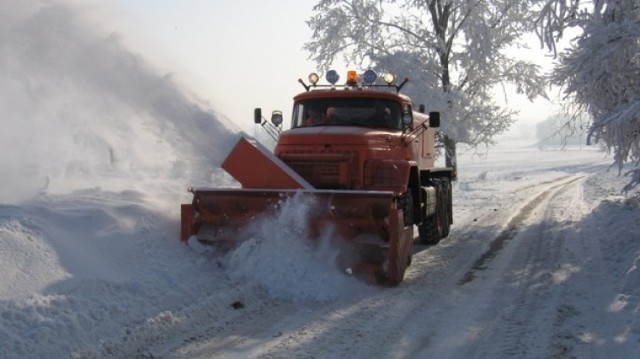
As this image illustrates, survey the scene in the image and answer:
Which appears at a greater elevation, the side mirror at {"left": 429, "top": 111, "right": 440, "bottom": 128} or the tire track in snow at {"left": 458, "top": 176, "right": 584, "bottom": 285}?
the side mirror at {"left": 429, "top": 111, "right": 440, "bottom": 128}

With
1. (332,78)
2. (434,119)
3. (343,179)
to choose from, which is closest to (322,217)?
(343,179)

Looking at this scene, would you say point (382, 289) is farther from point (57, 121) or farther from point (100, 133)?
point (57, 121)

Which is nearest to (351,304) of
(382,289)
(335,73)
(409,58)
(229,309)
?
(382,289)

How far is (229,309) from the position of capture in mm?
6105

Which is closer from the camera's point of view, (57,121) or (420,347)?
(420,347)

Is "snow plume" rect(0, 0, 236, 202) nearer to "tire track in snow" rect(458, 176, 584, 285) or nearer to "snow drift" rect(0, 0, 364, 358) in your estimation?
"snow drift" rect(0, 0, 364, 358)

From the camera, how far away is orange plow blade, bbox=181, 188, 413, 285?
709 cm

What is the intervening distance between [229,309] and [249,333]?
74 cm

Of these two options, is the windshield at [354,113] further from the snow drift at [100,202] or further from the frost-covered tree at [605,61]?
the frost-covered tree at [605,61]

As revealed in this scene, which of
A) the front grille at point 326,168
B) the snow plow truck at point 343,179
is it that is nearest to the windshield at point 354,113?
the snow plow truck at point 343,179

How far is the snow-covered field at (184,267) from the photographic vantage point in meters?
5.10

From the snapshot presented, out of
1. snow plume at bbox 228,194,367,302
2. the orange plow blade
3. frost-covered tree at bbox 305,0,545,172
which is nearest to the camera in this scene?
snow plume at bbox 228,194,367,302

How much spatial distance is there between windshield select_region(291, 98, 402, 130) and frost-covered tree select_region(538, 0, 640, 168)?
2.47 metres

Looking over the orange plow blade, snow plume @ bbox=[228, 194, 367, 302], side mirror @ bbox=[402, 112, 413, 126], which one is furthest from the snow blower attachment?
side mirror @ bbox=[402, 112, 413, 126]
